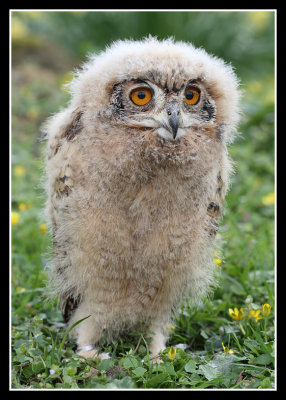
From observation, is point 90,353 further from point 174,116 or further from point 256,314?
point 174,116

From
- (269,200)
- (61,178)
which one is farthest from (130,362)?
(269,200)

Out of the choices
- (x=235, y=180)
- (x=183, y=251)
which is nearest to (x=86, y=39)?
(x=235, y=180)

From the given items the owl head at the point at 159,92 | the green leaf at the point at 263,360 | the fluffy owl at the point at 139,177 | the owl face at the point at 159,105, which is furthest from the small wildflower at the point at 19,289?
the green leaf at the point at 263,360

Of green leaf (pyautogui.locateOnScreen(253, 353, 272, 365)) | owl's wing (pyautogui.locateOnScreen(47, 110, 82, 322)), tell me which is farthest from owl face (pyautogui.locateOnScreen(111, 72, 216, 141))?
green leaf (pyautogui.locateOnScreen(253, 353, 272, 365))

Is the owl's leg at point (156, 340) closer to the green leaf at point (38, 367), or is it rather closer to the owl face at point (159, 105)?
the green leaf at point (38, 367)

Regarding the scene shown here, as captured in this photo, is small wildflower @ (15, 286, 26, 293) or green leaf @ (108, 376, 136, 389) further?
small wildflower @ (15, 286, 26, 293)

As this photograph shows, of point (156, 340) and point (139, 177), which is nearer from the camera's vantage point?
point (139, 177)

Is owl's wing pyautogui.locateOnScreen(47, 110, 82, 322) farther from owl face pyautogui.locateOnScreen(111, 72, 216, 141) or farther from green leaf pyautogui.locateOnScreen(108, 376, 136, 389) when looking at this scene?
green leaf pyautogui.locateOnScreen(108, 376, 136, 389)
